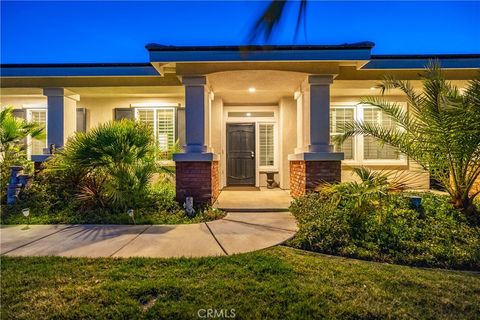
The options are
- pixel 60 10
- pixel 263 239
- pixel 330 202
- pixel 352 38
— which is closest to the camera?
pixel 263 239

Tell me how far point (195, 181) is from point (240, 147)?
398 cm

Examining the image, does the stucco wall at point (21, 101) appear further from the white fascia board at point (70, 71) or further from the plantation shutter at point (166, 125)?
the plantation shutter at point (166, 125)

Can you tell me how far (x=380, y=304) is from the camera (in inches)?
106

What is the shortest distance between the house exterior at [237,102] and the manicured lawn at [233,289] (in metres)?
3.24

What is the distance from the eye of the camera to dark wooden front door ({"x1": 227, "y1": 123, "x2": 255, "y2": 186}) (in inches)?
406

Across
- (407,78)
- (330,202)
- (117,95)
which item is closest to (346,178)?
(407,78)

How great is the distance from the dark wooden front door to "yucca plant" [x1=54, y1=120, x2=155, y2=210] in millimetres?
4247

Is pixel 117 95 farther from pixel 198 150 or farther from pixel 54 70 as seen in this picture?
pixel 198 150

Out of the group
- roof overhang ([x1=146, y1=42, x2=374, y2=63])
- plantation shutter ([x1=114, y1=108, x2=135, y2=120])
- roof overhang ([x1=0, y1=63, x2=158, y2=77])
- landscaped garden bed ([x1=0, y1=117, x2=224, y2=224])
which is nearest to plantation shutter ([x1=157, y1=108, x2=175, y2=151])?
plantation shutter ([x1=114, y1=108, x2=135, y2=120])

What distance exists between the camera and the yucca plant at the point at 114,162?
5910 mm

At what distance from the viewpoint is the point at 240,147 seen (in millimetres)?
10328

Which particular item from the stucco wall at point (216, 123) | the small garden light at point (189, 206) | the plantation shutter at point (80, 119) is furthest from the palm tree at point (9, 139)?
the stucco wall at point (216, 123)

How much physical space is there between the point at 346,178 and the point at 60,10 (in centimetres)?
892

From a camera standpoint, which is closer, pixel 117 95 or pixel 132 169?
pixel 132 169
